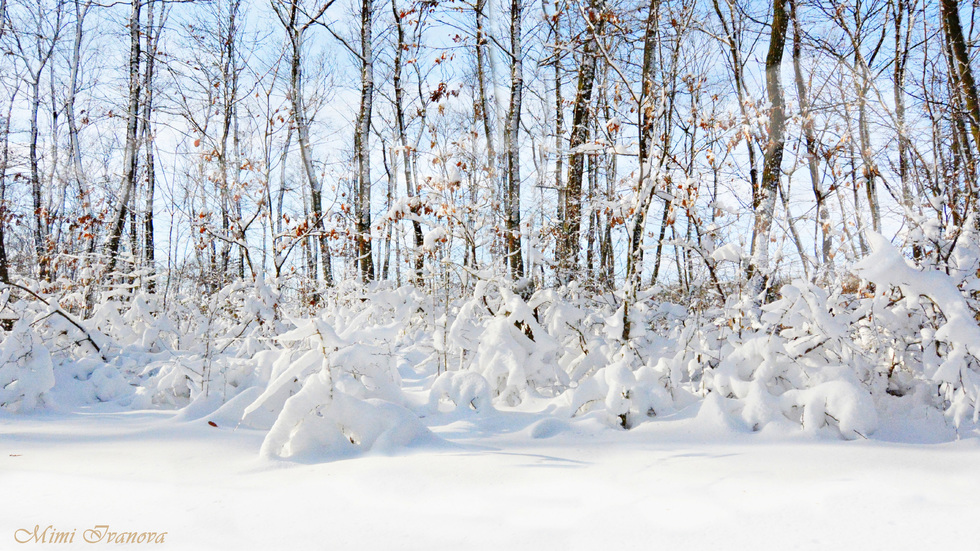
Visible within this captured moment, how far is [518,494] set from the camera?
1797mm

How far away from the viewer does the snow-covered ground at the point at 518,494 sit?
1475 millimetres

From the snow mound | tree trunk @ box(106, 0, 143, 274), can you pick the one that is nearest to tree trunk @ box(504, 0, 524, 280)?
the snow mound

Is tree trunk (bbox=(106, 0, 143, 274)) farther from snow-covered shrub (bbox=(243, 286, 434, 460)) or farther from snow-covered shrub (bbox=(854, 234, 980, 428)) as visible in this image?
snow-covered shrub (bbox=(854, 234, 980, 428))

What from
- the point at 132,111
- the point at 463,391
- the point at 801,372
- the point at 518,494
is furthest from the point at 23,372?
the point at 132,111

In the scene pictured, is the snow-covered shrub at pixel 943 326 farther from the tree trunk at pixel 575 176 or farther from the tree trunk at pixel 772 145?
the tree trunk at pixel 575 176

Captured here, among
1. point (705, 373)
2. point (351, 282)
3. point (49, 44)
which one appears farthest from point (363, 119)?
point (49, 44)

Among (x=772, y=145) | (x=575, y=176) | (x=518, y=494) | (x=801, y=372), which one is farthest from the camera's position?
(x=575, y=176)

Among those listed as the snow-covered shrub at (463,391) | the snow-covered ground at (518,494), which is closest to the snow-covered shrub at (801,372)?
the snow-covered ground at (518,494)

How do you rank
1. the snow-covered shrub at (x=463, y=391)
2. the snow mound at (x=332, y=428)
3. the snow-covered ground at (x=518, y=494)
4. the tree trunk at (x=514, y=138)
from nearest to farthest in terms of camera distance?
the snow-covered ground at (x=518, y=494), the snow mound at (x=332, y=428), the snow-covered shrub at (x=463, y=391), the tree trunk at (x=514, y=138)

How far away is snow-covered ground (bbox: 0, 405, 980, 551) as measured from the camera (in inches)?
58.1

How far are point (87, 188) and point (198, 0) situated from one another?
180 inches

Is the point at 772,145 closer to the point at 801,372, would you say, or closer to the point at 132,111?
the point at 801,372

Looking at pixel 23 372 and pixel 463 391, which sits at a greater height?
pixel 23 372

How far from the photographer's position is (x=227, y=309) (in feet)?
22.5
